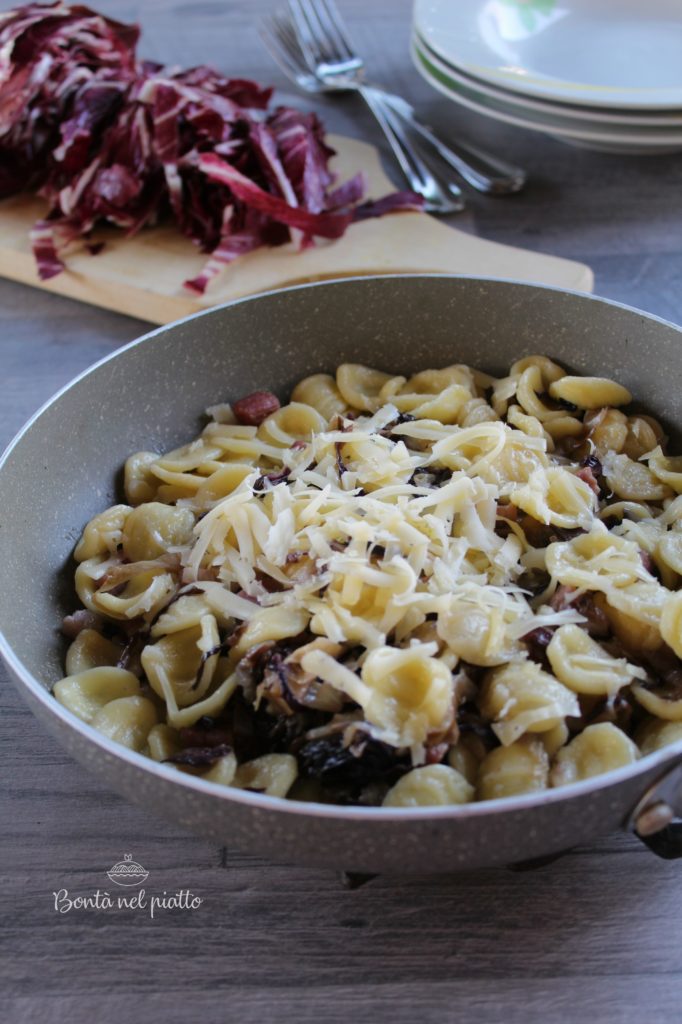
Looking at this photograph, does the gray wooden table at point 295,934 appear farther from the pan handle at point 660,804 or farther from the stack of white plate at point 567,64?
the stack of white plate at point 567,64

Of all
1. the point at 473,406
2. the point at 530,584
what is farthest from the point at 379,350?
the point at 530,584

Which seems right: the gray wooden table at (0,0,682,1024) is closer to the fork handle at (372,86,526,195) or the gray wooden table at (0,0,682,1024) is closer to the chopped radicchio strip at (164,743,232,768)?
the chopped radicchio strip at (164,743,232,768)

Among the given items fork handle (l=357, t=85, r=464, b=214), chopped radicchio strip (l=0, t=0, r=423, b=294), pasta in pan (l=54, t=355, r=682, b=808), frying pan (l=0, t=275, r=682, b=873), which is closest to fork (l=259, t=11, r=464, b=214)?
fork handle (l=357, t=85, r=464, b=214)

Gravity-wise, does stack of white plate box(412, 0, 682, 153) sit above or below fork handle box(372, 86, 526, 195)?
above

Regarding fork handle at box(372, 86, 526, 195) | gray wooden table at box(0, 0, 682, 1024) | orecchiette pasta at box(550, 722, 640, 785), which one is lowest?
gray wooden table at box(0, 0, 682, 1024)

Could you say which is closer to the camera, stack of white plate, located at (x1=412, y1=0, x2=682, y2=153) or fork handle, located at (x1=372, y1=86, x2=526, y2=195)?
stack of white plate, located at (x1=412, y1=0, x2=682, y2=153)

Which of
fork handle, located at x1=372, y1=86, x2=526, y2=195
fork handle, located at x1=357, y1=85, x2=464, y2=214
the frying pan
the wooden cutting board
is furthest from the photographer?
fork handle, located at x1=372, y1=86, x2=526, y2=195

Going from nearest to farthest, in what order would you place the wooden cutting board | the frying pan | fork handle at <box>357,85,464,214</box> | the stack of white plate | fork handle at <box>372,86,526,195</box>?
the frying pan → the wooden cutting board → the stack of white plate → fork handle at <box>357,85,464,214</box> → fork handle at <box>372,86,526,195</box>

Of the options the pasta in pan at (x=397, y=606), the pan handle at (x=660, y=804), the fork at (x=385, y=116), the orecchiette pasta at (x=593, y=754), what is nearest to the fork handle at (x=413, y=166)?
the fork at (x=385, y=116)
